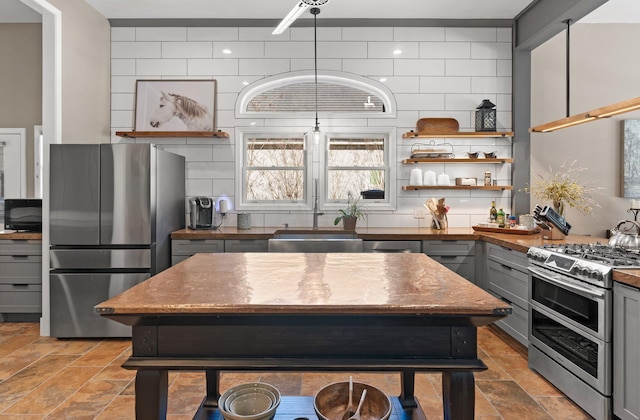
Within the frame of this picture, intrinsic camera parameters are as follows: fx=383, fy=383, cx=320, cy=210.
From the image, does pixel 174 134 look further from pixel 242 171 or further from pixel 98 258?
pixel 98 258

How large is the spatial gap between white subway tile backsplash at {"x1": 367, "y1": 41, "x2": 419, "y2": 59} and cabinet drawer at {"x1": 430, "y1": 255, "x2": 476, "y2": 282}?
7.71ft

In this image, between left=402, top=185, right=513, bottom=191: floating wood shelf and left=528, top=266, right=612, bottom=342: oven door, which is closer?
left=528, top=266, right=612, bottom=342: oven door

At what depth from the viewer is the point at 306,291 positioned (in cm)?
135

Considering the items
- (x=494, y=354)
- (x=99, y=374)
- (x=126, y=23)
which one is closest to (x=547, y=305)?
(x=494, y=354)

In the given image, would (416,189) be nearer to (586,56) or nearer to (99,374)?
(586,56)

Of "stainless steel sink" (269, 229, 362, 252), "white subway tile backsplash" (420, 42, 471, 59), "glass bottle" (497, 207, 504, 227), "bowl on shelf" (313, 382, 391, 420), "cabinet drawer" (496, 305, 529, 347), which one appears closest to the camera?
"bowl on shelf" (313, 382, 391, 420)

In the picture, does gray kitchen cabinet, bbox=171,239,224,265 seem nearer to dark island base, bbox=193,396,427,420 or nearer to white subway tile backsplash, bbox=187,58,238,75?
white subway tile backsplash, bbox=187,58,238,75

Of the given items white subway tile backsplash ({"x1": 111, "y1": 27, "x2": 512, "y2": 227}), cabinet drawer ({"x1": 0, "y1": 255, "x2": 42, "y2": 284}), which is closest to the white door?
cabinet drawer ({"x1": 0, "y1": 255, "x2": 42, "y2": 284})

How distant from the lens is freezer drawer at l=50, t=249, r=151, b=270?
11.3 ft

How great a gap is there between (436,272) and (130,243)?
2.82 metres

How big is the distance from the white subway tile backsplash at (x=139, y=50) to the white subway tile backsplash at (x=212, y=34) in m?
0.40

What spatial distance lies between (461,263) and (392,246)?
699mm

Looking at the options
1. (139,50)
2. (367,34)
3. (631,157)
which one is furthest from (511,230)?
(139,50)

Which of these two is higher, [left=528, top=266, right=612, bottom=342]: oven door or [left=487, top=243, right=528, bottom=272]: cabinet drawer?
[left=487, top=243, right=528, bottom=272]: cabinet drawer
